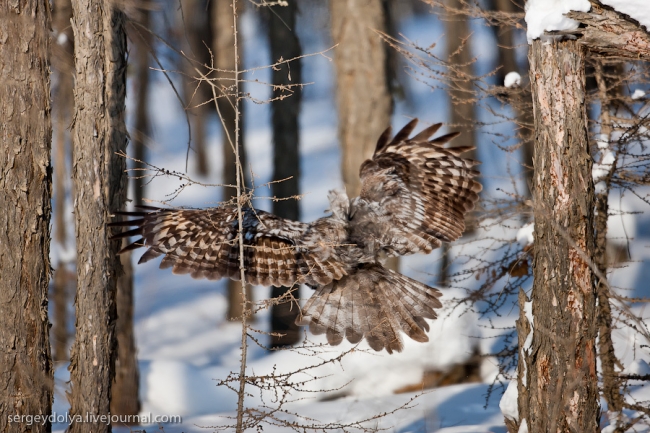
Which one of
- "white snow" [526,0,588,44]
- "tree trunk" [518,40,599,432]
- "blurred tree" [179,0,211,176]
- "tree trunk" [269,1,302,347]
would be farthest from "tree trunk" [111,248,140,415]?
"blurred tree" [179,0,211,176]

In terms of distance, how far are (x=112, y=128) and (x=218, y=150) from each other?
2223 cm

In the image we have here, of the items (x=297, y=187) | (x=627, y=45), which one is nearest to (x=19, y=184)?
(x=627, y=45)

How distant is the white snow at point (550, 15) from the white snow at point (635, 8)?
147 millimetres

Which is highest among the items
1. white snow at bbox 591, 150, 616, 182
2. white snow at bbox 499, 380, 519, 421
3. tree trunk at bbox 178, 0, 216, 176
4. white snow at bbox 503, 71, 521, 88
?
tree trunk at bbox 178, 0, 216, 176

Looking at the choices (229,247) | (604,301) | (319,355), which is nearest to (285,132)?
(319,355)

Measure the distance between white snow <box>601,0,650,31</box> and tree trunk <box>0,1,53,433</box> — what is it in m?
3.51

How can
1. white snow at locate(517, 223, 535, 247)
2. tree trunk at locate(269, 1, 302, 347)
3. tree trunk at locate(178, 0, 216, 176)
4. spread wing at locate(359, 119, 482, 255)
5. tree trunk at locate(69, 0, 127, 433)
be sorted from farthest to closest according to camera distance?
tree trunk at locate(178, 0, 216, 176) → tree trunk at locate(269, 1, 302, 347) → spread wing at locate(359, 119, 482, 255) → white snow at locate(517, 223, 535, 247) → tree trunk at locate(69, 0, 127, 433)

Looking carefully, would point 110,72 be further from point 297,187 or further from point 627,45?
point 297,187

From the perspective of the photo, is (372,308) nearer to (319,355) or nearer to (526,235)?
→ (526,235)

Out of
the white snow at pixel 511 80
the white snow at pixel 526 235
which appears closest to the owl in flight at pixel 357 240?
the white snow at pixel 526 235

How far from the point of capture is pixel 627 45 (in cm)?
389

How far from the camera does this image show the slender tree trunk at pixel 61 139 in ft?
22.4

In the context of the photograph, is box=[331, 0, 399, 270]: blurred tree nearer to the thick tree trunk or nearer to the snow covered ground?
the thick tree trunk

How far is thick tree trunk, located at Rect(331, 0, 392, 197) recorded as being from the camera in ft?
28.5
